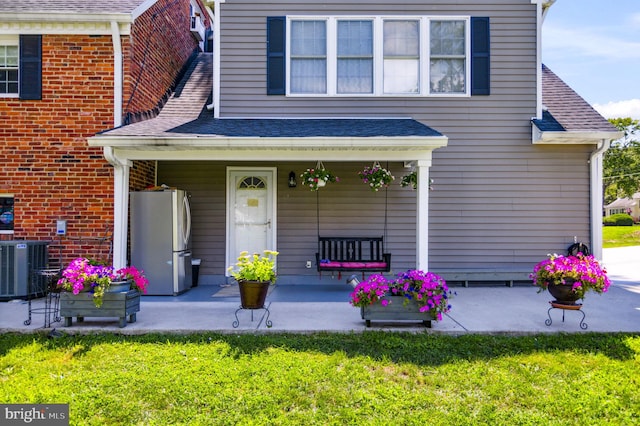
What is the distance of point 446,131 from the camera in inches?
311

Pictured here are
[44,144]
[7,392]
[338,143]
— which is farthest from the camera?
[44,144]

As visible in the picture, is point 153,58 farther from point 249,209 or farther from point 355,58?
point 355,58

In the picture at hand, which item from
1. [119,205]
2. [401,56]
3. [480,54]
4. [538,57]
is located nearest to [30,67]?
[119,205]

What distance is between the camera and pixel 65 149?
23.3 feet

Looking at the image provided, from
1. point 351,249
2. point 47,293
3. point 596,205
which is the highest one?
point 596,205

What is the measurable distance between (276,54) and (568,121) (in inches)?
205

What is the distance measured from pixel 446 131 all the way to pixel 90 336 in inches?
246

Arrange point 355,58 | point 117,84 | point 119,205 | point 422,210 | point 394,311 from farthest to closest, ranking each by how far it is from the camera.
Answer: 1. point 355,58
2. point 117,84
3. point 119,205
4. point 422,210
5. point 394,311

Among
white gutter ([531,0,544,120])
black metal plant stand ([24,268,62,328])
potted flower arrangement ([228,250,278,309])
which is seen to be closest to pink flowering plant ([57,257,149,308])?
black metal plant stand ([24,268,62,328])

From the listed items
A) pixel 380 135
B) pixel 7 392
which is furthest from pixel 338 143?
pixel 7 392

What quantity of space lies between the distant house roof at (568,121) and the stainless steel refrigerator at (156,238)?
20.5 feet

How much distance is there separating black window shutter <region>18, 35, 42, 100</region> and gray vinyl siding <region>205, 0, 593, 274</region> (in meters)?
2.84

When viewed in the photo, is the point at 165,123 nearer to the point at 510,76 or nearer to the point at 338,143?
the point at 338,143

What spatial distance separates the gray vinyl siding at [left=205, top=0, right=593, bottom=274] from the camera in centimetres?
789
